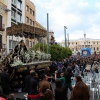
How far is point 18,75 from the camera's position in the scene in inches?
488

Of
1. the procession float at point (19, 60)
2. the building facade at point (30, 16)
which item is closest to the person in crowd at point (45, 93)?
the procession float at point (19, 60)

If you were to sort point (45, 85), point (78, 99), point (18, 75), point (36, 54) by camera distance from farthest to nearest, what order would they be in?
point (36, 54)
point (18, 75)
point (45, 85)
point (78, 99)

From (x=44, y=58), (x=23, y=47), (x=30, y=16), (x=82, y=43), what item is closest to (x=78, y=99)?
(x=23, y=47)

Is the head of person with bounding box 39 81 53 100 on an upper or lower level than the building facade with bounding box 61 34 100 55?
lower

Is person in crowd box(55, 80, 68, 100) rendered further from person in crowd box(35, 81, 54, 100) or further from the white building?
the white building

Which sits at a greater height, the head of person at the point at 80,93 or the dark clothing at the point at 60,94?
the head of person at the point at 80,93

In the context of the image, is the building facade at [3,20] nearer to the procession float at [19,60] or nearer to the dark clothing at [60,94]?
the procession float at [19,60]

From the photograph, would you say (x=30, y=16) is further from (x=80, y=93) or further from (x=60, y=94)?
(x=80, y=93)

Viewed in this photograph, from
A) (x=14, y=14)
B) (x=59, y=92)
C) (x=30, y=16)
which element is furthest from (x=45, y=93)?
(x=30, y=16)

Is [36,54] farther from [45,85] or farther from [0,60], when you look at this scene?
[45,85]

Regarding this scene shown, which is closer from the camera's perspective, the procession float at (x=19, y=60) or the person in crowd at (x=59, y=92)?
the person in crowd at (x=59, y=92)

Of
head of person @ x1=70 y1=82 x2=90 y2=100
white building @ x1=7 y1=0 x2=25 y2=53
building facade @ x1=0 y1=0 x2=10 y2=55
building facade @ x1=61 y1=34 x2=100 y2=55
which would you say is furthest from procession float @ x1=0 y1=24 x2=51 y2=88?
building facade @ x1=61 y1=34 x2=100 y2=55

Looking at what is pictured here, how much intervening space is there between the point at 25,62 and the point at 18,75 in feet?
4.46

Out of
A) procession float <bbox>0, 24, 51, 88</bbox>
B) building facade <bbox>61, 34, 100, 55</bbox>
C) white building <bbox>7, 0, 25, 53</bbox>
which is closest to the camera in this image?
procession float <bbox>0, 24, 51, 88</bbox>
